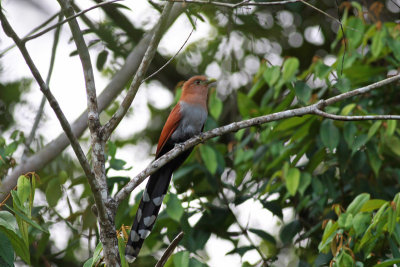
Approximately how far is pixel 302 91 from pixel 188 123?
109 cm

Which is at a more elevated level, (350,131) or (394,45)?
(394,45)

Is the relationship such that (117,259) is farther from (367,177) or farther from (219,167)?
(367,177)

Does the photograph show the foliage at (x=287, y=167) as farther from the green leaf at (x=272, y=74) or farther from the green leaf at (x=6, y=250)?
the green leaf at (x=6, y=250)

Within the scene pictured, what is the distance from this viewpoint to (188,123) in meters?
4.56

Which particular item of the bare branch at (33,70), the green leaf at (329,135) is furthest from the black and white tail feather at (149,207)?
the bare branch at (33,70)

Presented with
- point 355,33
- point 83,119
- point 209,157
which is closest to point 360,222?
point 209,157

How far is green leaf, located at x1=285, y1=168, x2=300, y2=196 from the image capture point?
12.4 ft

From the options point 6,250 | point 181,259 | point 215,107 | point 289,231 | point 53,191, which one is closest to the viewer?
point 6,250

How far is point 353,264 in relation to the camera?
2.83 m

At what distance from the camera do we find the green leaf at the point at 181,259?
306cm

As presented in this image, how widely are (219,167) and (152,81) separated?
2372 millimetres

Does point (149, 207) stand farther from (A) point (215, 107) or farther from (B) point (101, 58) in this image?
(B) point (101, 58)

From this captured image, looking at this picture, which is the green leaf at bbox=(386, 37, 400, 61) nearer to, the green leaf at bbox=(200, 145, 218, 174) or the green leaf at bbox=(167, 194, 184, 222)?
the green leaf at bbox=(200, 145, 218, 174)

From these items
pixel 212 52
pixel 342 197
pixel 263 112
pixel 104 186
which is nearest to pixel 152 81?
pixel 212 52
